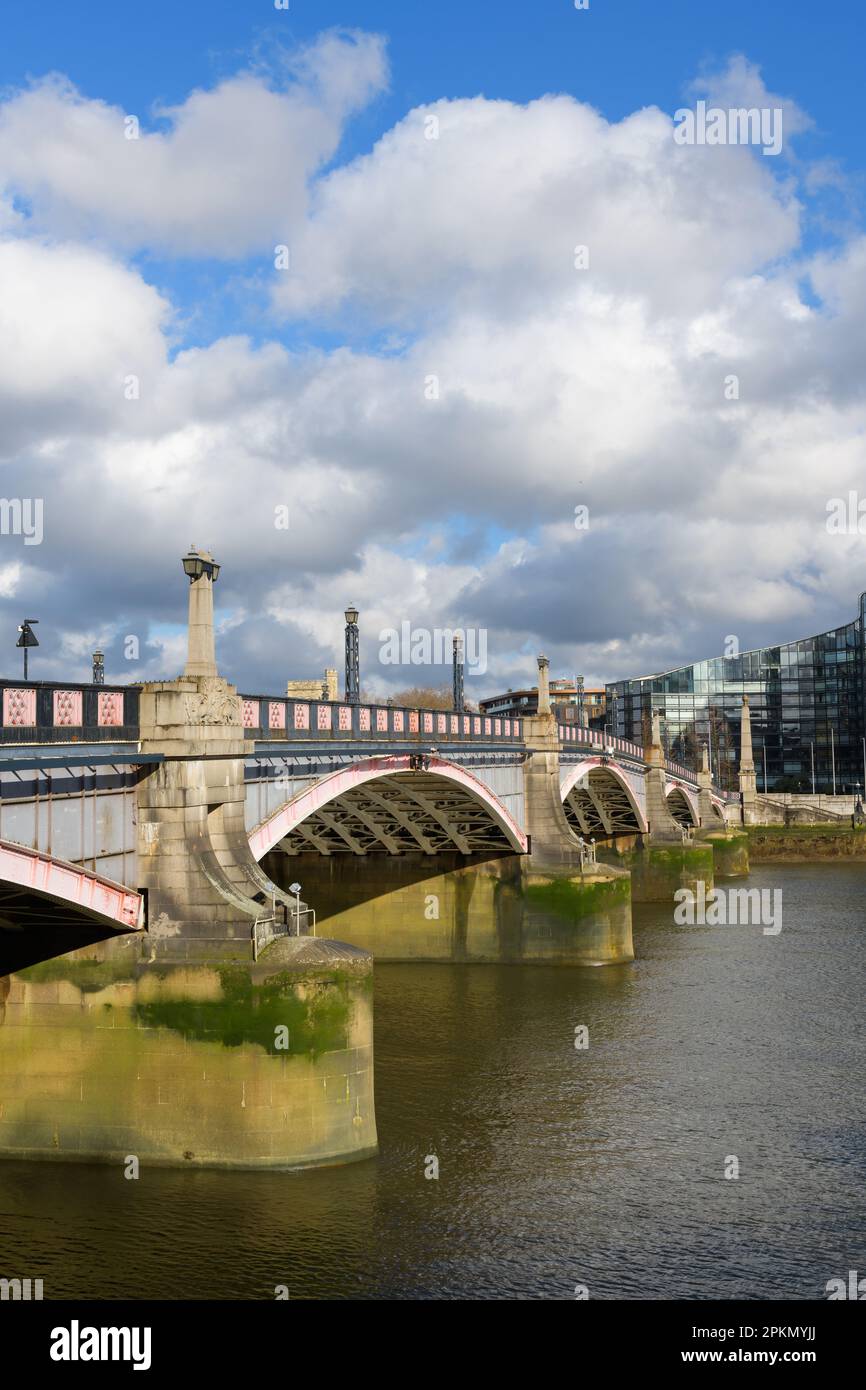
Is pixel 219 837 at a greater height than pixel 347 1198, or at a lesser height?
greater

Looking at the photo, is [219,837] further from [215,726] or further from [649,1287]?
[649,1287]

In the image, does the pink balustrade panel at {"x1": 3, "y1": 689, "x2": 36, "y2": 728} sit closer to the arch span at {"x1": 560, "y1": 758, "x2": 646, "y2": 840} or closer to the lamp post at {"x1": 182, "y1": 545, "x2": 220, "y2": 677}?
the lamp post at {"x1": 182, "y1": 545, "x2": 220, "y2": 677}

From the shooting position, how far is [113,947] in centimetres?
2116

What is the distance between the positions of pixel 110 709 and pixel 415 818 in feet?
73.9

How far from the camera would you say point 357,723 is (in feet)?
102

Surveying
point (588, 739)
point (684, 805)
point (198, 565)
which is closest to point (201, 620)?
point (198, 565)

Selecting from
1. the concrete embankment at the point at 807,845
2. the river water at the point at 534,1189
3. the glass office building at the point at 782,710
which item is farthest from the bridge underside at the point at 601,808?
the glass office building at the point at 782,710

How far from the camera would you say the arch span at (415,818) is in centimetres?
3825

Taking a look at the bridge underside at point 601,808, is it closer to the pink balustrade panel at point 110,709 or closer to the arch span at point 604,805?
the arch span at point 604,805

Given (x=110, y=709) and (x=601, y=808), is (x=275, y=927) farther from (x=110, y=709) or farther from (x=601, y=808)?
(x=601, y=808)

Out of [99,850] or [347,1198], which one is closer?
[347,1198]

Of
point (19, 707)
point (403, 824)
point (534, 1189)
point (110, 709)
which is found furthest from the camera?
point (403, 824)
